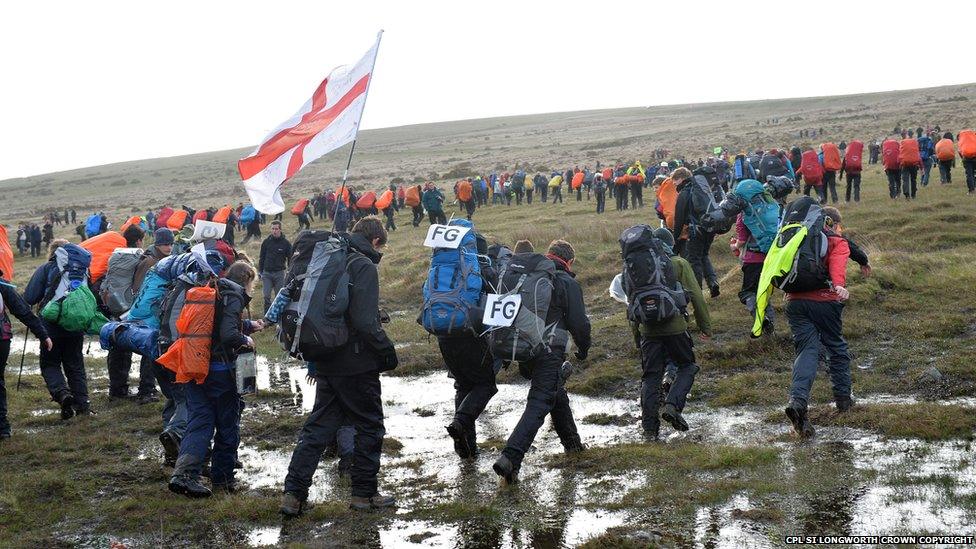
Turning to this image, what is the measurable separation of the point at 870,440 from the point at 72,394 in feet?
28.6

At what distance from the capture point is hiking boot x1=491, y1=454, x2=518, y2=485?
23.2ft

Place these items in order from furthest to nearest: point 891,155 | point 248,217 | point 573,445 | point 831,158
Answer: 1. point 248,217
2. point 831,158
3. point 891,155
4. point 573,445

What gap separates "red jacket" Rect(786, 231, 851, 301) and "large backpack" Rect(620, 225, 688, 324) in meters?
1.01

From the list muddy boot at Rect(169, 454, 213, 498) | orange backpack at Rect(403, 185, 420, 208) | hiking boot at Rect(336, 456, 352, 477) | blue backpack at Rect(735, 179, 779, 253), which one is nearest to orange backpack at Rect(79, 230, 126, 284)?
muddy boot at Rect(169, 454, 213, 498)

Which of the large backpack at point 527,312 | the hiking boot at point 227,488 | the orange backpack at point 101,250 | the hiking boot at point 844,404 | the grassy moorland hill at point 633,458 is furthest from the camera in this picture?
the orange backpack at point 101,250

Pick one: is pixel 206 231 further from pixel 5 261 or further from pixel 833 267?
pixel 833 267

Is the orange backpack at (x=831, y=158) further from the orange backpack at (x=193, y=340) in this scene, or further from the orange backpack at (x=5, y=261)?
the orange backpack at (x=193, y=340)

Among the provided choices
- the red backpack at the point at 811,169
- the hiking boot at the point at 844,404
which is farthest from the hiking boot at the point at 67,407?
the red backpack at the point at 811,169

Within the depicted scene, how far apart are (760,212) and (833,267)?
3.17m

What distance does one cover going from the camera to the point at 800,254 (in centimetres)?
765

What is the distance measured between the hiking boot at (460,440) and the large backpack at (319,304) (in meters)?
1.54

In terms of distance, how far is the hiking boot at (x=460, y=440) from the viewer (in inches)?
308

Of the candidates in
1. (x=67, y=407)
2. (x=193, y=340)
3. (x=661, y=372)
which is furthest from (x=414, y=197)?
(x=193, y=340)

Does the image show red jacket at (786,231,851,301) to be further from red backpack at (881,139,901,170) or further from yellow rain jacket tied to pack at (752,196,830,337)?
red backpack at (881,139,901,170)
